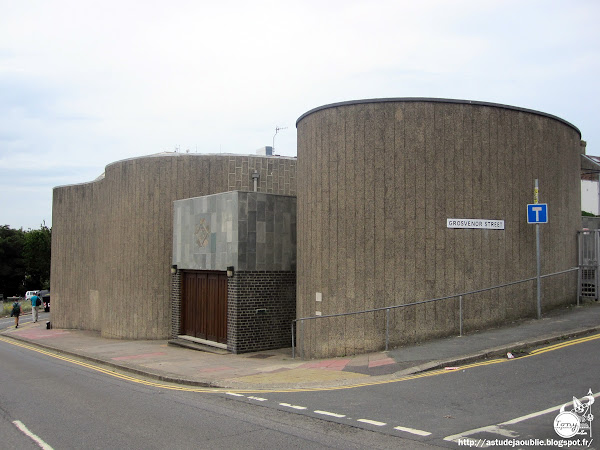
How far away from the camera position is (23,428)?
330 inches

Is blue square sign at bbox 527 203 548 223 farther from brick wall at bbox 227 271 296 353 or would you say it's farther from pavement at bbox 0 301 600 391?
brick wall at bbox 227 271 296 353

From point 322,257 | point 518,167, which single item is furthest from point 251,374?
point 518,167

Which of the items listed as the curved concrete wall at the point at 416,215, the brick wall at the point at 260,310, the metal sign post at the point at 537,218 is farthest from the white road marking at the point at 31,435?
the metal sign post at the point at 537,218

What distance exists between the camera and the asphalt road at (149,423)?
23.2ft

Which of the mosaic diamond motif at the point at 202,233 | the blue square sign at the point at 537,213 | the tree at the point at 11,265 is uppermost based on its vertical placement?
the blue square sign at the point at 537,213

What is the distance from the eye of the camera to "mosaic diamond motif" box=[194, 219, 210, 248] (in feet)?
61.0

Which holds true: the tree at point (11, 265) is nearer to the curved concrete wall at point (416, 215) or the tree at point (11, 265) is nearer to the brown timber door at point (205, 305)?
the brown timber door at point (205, 305)

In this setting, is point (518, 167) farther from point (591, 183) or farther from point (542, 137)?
point (591, 183)

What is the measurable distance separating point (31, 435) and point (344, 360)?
7.36 m

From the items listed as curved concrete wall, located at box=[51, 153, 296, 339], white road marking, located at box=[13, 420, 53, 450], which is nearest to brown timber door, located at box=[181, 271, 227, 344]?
curved concrete wall, located at box=[51, 153, 296, 339]

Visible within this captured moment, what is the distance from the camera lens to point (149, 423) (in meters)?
8.30

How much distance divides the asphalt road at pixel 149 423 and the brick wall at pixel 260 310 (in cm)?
485

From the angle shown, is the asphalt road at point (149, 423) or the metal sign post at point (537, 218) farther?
the metal sign post at point (537, 218)

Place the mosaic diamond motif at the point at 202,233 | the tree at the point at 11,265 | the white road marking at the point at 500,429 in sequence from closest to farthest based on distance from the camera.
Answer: the white road marking at the point at 500,429
the mosaic diamond motif at the point at 202,233
the tree at the point at 11,265
